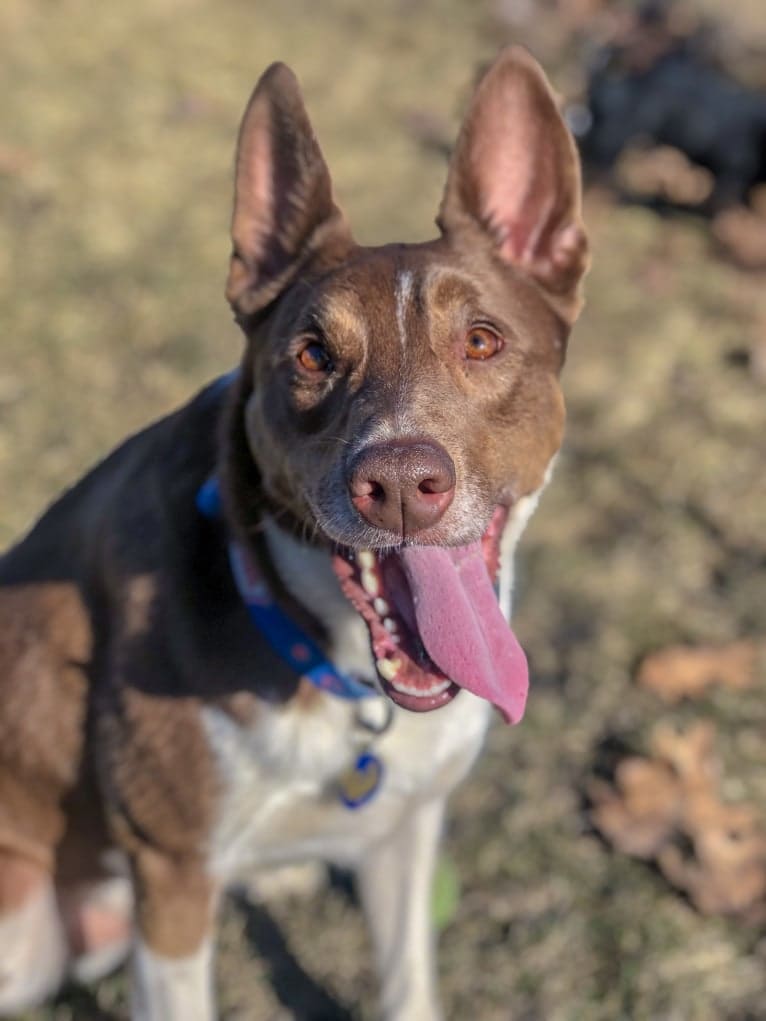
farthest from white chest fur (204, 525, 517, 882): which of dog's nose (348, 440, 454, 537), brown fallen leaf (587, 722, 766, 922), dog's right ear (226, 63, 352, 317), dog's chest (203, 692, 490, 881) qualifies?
brown fallen leaf (587, 722, 766, 922)

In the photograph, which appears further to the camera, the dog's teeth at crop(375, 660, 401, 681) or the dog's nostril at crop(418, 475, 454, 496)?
the dog's teeth at crop(375, 660, 401, 681)

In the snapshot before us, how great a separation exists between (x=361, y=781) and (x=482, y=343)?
1059mm

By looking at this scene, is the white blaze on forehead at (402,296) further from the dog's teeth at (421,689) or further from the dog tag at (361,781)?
the dog tag at (361,781)

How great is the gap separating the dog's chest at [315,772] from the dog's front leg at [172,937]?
0.09 metres

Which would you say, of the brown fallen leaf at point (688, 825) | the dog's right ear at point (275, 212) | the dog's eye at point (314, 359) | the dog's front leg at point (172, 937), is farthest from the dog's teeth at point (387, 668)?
the brown fallen leaf at point (688, 825)

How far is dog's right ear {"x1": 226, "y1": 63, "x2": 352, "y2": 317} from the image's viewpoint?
288 cm

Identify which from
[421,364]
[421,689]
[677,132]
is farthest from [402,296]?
[677,132]

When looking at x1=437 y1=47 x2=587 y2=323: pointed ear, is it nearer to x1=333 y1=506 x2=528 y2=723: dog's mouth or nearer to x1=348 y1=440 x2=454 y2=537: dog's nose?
x1=333 y1=506 x2=528 y2=723: dog's mouth

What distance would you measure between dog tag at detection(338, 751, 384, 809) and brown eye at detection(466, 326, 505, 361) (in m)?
0.96

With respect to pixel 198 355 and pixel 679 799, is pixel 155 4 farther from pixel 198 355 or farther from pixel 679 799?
pixel 679 799

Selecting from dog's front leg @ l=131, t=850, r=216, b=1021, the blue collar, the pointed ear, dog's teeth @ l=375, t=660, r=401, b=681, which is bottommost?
dog's front leg @ l=131, t=850, r=216, b=1021

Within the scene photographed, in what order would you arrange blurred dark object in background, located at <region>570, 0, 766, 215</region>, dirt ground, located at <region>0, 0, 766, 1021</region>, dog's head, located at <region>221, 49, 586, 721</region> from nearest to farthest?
dog's head, located at <region>221, 49, 586, 721</region> → dirt ground, located at <region>0, 0, 766, 1021</region> → blurred dark object in background, located at <region>570, 0, 766, 215</region>

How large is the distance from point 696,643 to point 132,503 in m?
2.67

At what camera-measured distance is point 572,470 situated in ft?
18.7
